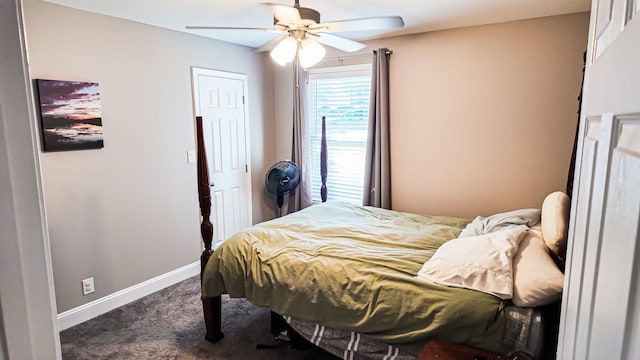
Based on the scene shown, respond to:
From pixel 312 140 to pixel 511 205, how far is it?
2333 millimetres

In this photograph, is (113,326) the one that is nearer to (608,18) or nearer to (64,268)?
(64,268)

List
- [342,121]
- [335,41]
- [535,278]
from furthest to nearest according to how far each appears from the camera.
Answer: [342,121] < [335,41] < [535,278]

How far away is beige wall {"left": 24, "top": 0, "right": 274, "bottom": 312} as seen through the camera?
2.63 meters

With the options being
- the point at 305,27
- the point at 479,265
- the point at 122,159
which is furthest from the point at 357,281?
the point at 122,159

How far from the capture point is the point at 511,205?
131 inches

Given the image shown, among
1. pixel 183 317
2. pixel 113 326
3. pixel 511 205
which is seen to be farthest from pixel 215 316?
pixel 511 205

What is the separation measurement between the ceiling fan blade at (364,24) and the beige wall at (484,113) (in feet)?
5.12

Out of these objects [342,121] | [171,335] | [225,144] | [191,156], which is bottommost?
[171,335]

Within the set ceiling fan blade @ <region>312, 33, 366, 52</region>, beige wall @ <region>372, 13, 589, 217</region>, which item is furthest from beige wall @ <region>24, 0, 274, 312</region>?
beige wall @ <region>372, 13, 589, 217</region>

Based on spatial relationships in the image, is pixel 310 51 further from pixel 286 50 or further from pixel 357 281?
pixel 357 281

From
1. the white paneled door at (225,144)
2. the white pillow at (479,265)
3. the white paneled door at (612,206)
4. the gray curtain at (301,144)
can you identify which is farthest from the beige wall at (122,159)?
the white paneled door at (612,206)

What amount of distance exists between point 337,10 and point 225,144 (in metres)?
1.94

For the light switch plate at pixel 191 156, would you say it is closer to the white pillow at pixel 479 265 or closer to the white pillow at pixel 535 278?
the white pillow at pixel 479 265

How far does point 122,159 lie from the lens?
3055 millimetres
